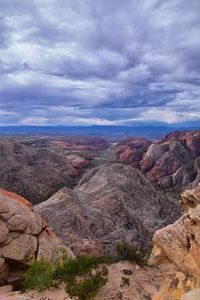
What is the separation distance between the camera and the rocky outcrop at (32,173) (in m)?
74.8

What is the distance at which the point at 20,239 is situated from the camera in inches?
1004

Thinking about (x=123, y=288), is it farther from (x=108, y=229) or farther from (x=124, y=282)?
(x=108, y=229)

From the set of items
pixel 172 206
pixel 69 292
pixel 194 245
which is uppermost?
pixel 194 245

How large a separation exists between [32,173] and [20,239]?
6182 cm

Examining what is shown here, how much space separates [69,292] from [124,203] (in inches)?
1076

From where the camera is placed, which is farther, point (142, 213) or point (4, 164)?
point (4, 164)

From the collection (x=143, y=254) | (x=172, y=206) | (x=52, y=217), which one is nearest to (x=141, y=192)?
(x=172, y=206)

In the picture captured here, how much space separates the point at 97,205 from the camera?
44.5 metres

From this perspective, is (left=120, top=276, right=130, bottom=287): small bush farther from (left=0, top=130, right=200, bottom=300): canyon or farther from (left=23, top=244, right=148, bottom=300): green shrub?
(left=0, top=130, right=200, bottom=300): canyon

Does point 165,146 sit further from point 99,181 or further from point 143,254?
point 143,254

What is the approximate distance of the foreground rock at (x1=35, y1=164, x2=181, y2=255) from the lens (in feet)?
120

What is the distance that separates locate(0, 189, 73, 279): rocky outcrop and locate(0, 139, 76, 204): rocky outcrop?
42602 millimetres

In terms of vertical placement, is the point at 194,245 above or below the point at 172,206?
above

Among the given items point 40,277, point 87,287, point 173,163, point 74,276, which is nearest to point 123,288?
point 87,287
